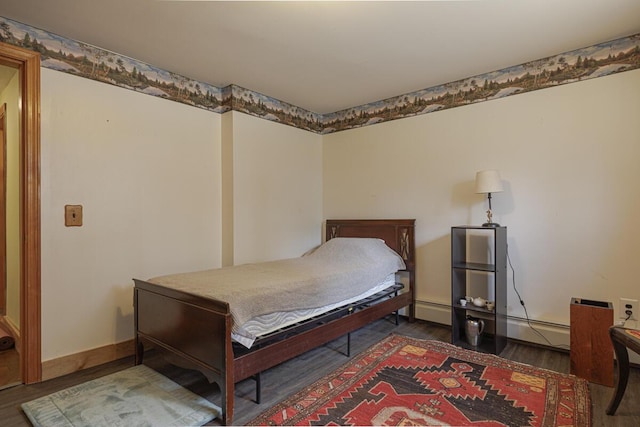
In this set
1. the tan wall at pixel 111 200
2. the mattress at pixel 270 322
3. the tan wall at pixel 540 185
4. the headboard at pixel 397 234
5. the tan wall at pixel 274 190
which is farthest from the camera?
the headboard at pixel 397 234

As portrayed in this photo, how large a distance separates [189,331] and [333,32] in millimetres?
2248

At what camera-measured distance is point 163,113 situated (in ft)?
10.0

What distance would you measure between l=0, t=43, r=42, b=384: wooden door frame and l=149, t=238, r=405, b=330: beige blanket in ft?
2.69

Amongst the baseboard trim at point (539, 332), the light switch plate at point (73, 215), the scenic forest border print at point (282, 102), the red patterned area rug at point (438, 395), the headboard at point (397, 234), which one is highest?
the scenic forest border print at point (282, 102)

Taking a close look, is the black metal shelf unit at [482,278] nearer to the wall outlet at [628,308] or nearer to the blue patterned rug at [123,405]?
the wall outlet at [628,308]

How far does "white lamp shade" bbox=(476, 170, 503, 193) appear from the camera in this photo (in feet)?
9.33

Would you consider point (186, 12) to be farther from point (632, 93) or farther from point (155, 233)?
point (632, 93)

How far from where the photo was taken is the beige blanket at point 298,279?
205 cm

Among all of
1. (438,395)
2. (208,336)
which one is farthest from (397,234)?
(208,336)

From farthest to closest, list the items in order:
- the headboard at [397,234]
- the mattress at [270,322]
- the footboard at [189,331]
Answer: the headboard at [397,234] → the mattress at [270,322] → the footboard at [189,331]

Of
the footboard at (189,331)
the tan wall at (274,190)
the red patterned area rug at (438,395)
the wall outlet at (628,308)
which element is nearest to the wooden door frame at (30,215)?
the footboard at (189,331)

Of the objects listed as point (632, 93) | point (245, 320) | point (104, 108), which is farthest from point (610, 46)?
point (104, 108)

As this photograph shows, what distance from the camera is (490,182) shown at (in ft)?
9.38

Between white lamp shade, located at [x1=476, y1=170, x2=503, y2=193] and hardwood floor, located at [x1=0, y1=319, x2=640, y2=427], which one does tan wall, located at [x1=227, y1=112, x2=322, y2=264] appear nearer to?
hardwood floor, located at [x1=0, y1=319, x2=640, y2=427]
